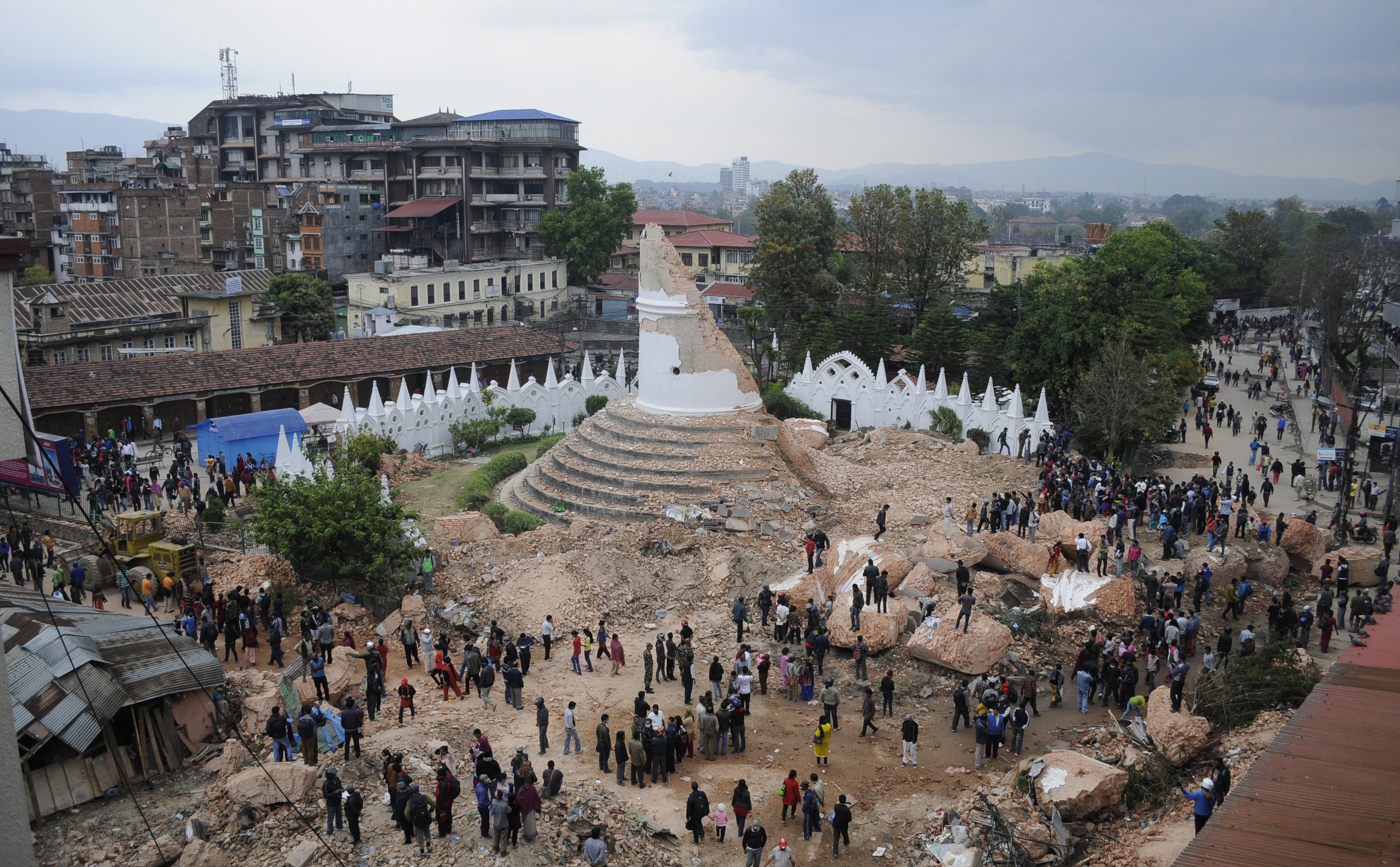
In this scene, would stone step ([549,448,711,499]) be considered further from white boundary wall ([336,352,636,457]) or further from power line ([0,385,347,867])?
power line ([0,385,347,867])

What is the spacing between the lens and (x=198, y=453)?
34.3m

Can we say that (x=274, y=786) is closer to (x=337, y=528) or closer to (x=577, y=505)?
(x=337, y=528)

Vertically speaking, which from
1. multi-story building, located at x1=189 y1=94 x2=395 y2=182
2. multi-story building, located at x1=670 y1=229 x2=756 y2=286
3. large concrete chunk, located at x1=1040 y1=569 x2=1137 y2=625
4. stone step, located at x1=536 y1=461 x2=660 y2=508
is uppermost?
multi-story building, located at x1=189 y1=94 x2=395 y2=182

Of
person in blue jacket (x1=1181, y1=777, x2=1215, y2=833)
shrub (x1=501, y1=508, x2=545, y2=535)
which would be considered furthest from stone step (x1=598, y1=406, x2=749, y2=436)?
person in blue jacket (x1=1181, y1=777, x2=1215, y2=833)

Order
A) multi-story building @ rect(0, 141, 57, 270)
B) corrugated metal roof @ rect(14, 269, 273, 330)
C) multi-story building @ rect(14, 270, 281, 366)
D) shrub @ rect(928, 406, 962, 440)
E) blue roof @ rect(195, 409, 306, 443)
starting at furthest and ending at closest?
multi-story building @ rect(0, 141, 57, 270) → corrugated metal roof @ rect(14, 269, 273, 330) → multi-story building @ rect(14, 270, 281, 366) → shrub @ rect(928, 406, 962, 440) → blue roof @ rect(195, 409, 306, 443)

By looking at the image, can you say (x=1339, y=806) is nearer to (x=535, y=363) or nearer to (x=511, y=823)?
(x=511, y=823)

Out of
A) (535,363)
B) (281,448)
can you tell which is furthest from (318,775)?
(535,363)

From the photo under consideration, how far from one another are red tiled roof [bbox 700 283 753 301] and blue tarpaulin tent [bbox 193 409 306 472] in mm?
33529

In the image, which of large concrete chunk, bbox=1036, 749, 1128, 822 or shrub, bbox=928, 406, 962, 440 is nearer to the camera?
large concrete chunk, bbox=1036, 749, 1128, 822

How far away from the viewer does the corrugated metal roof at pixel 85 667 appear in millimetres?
16078

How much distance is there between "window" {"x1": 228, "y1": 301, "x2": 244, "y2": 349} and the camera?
5003 centimetres

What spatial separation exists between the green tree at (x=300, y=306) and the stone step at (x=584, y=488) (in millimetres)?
29593

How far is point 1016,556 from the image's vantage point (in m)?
23.1

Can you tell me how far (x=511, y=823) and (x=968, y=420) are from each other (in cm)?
2704
